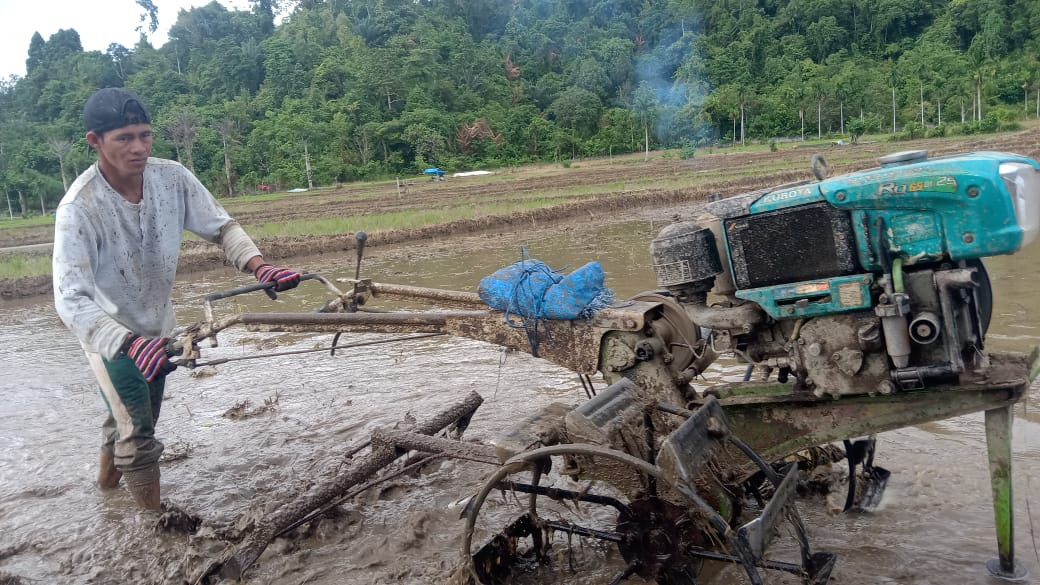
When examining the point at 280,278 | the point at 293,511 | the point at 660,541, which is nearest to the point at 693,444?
the point at 660,541

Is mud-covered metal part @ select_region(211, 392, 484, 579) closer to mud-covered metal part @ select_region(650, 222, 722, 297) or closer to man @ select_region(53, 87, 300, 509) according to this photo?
man @ select_region(53, 87, 300, 509)

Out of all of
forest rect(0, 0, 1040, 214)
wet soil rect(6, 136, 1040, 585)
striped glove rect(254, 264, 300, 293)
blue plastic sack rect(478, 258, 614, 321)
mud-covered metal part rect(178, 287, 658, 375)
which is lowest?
wet soil rect(6, 136, 1040, 585)

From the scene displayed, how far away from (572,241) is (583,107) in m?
47.7

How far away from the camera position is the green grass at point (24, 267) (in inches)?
524

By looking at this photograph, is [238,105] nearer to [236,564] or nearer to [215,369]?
[215,369]

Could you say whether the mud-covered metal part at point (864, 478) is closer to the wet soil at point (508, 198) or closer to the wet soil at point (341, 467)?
the wet soil at point (341, 467)

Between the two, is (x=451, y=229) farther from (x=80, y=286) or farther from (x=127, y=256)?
(x=80, y=286)

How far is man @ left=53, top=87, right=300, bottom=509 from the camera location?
3502mm

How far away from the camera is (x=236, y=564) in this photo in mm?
3395

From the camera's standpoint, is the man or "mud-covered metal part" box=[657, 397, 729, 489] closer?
"mud-covered metal part" box=[657, 397, 729, 489]

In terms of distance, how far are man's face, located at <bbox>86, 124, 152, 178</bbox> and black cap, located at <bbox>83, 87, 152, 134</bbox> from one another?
0.03 m

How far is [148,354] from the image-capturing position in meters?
3.19

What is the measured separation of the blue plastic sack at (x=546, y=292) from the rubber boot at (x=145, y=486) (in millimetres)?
2235

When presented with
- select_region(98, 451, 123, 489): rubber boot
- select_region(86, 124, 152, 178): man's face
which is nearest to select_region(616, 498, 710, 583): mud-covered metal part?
select_region(86, 124, 152, 178): man's face
